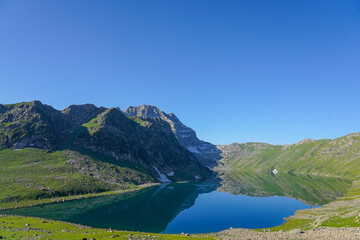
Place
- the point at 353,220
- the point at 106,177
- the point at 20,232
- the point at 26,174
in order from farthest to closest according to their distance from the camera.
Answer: the point at 106,177, the point at 26,174, the point at 353,220, the point at 20,232

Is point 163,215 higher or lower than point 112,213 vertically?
lower

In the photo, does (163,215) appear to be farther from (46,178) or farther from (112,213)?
(46,178)

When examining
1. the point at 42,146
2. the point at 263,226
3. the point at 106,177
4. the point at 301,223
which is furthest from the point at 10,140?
the point at 301,223

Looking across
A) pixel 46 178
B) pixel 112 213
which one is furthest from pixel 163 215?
pixel 46 178

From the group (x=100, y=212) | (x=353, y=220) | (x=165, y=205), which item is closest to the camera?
(x=353, y=220)

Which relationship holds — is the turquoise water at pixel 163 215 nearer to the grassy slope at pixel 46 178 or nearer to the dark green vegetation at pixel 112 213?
the dark green vegetation at pixel 112 213

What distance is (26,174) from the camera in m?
141

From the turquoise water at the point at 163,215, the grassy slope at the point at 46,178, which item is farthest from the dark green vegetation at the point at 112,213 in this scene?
the grassy slope at the point at 46,178

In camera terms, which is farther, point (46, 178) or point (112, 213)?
point (46, 178)

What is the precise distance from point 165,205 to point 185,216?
27618 mm

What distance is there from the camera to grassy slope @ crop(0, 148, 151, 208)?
116 m

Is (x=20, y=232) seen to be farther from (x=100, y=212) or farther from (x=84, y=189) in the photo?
(x=84, y=189)

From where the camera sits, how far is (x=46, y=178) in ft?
465

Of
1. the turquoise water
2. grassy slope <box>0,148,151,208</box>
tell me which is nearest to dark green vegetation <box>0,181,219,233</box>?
the turquoise water
